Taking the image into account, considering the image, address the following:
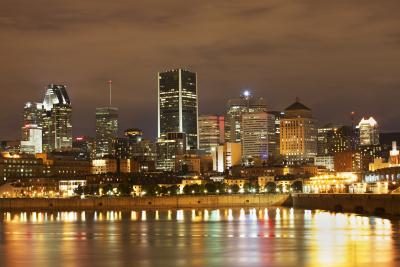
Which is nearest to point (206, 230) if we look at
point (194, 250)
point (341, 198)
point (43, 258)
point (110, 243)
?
point (110, 243)

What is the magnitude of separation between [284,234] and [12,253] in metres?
30.2

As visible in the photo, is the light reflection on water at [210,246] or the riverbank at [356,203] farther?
the riverbank at [356,203]

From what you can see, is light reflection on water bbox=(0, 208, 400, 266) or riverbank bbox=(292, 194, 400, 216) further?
riverbank bbox=(292, 194, 400, 216)

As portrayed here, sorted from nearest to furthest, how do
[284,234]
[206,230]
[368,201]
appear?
[284,234] → [206,230] → [368,201]

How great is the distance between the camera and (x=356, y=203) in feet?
477

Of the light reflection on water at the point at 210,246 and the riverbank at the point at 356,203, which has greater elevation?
the riverbank at the point at 356,203

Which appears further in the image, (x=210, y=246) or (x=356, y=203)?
(x=356, y=203)

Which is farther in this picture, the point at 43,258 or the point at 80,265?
the point at 43,258

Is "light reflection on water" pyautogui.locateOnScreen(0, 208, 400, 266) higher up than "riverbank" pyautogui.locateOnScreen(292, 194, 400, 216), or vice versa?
"riverbank" pyautogui.locateOnScreen(292, 194, 400, 216)

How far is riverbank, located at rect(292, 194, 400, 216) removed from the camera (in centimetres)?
12650

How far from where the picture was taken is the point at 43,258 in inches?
2623

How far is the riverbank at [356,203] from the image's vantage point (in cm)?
12650

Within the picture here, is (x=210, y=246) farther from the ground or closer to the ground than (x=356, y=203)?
closer to the ground

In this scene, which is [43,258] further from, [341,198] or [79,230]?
[341,198]
